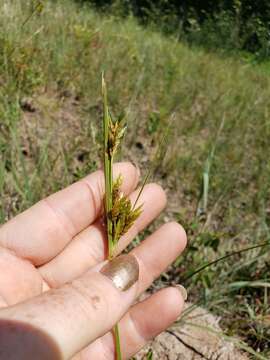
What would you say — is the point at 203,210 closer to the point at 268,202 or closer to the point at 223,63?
the point at 268,202

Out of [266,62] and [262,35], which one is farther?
[266,62]

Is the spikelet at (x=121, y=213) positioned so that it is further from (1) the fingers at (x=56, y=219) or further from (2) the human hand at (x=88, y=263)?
(1) the fingers at (x=56, y=219)

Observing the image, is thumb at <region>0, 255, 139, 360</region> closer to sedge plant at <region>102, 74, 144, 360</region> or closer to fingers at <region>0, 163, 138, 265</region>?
sedge plant at <region>102, 74, 144, 360</region>

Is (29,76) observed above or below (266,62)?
above

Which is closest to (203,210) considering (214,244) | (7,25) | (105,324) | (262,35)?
(214,244)

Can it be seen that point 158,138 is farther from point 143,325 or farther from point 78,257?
point 143,325
